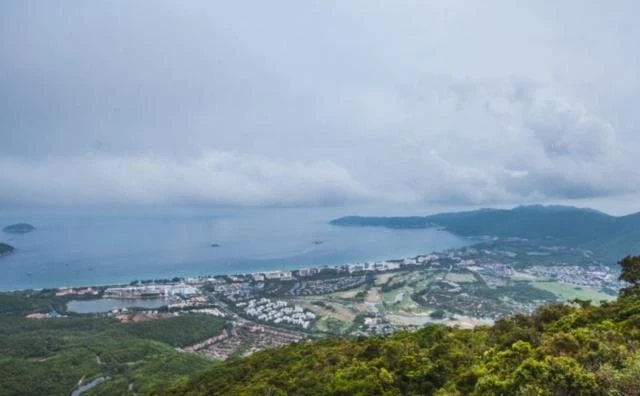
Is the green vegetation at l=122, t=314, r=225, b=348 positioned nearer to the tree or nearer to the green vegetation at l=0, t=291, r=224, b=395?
the green vegetation at l=0, t=291, r=224, b=395

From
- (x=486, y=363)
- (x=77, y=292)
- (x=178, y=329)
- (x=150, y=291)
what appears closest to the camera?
(x=486, y=363)

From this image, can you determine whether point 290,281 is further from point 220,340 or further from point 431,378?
point 431,378

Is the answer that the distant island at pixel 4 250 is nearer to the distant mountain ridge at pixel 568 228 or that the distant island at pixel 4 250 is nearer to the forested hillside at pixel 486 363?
the forested hillside at pixel 486 363

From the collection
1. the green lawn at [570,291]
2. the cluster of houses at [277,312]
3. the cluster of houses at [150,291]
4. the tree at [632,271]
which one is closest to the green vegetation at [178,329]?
the cluster of houses at [277,312]

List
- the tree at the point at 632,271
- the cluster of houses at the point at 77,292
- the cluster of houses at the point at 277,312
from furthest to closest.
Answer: the cluster of houses at the point at 77,292 → the cluster of houses at the point at 277,312 → the tree at the point at 632,271

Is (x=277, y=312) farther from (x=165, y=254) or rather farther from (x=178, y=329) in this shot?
(x=165, y=254)


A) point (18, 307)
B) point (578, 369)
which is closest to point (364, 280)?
point (18, 307)

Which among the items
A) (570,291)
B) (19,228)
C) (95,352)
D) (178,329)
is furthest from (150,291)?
(19,228)
